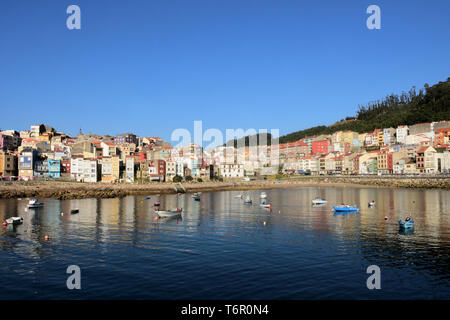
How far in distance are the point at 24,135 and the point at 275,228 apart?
17099cm

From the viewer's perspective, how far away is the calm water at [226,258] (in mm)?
18375

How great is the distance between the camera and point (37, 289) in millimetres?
18812

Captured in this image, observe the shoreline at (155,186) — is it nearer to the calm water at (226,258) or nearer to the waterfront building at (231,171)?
the waterfront building at (231,171)

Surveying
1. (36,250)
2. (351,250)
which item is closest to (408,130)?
(351,250)

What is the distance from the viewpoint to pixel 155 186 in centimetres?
10031

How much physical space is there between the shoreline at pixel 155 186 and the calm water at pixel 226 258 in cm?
4077

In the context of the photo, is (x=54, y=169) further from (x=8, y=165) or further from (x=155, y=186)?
(x=155, y=186)

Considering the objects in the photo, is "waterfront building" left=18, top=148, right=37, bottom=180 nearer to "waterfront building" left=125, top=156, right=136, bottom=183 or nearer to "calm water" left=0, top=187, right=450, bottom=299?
"waterfront building" left=125, top=156, right=136, bottom=183

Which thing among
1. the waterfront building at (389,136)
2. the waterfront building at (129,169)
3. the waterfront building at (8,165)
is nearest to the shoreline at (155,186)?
the waterfront building at (129,169)

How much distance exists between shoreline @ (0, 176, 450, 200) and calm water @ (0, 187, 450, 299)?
40772 mm

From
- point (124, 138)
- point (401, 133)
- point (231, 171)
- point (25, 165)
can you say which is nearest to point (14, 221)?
point (25, 165)

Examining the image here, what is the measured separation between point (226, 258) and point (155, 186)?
7840 centimetres

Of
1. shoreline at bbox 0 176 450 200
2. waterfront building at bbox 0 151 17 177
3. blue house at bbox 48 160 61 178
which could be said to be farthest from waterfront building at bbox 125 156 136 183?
waterfront building at bbox 0 151 17 177

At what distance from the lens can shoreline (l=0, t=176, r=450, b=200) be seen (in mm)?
79438
